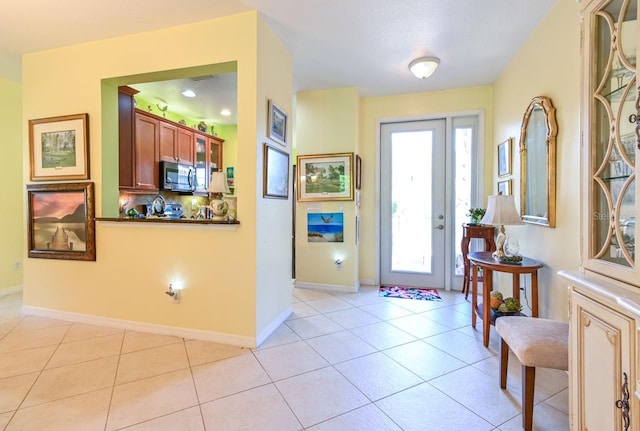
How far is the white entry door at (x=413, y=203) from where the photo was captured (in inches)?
160

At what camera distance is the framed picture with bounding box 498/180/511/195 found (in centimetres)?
311

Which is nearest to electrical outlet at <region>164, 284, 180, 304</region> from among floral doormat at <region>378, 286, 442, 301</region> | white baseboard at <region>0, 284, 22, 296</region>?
floral doormat at <region>378, 286, 442, 301</region>

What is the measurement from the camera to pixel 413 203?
13.7 feet

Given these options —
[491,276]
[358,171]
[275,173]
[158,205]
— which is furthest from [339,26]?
[158,205]

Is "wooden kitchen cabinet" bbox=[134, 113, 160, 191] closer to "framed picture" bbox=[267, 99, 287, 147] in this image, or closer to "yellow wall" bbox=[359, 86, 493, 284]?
"framed picture" bbox=[267, 99, 287, 147]

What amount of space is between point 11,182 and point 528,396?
18.8ft

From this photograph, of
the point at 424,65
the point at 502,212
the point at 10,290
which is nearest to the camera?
the point at 502,212

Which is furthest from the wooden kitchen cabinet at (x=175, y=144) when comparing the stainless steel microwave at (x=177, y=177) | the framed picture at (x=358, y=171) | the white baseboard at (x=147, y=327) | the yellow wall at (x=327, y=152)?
the framed picture at (x=358, y=171)

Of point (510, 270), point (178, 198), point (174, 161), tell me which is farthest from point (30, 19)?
point (510, 270)

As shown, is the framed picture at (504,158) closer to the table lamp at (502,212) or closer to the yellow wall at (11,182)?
the table lamp at (502,212)

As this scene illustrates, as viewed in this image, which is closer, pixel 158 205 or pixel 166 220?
pixel 166 220

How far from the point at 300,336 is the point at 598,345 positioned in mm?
1990

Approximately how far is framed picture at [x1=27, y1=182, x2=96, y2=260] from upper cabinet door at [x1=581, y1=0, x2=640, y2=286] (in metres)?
3.65

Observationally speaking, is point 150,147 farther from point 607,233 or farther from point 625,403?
point 625,403
